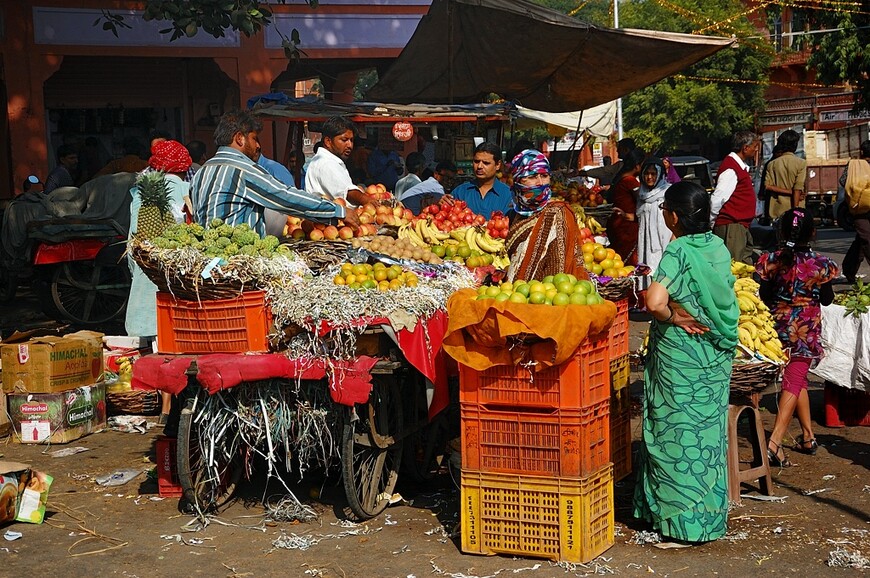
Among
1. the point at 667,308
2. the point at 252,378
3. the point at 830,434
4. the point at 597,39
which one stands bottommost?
the point at 830,434

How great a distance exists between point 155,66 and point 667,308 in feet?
58.0

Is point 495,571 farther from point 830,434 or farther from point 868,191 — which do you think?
point 868,191

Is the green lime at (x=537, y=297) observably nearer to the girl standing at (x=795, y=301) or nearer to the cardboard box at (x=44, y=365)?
the girl standing at (x=795, y=301)

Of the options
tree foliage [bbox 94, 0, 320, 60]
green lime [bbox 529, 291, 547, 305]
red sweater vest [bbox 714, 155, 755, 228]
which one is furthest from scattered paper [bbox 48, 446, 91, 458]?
red sweater vest [bbox 714, 155, 755, 228]

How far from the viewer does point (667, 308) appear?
5.41 metres

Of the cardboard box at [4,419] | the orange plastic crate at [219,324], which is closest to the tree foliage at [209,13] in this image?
the cardboard box at [4,419]

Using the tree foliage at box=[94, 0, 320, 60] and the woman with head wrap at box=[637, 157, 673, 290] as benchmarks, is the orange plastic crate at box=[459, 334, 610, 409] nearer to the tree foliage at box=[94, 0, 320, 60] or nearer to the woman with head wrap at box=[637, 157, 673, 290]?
the woman with head wrap at box=[637, 157, 673, 290]

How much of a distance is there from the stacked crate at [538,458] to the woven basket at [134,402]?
Result: 4.45m

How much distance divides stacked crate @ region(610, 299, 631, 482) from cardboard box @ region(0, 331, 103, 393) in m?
4.39

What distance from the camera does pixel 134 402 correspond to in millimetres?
9094

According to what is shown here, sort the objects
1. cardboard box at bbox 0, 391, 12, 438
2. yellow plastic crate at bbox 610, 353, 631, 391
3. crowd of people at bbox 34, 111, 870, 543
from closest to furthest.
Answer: crowd of people at bbox 34, 111, 870, 543
yellow plastic crate at bbox 610, 353, 631, 391
cardboard box at bbox 0, 391, 12, 438

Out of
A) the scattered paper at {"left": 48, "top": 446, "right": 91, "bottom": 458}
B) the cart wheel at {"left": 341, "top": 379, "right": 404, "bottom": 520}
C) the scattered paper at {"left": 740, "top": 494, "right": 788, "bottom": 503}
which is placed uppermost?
the cart wheel at {"left": 341, "top": 379, "right": 404, "bottom": 520}

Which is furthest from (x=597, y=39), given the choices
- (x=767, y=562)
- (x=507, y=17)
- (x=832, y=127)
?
(x=832, y=127)

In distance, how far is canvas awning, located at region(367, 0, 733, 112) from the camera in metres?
10.4
